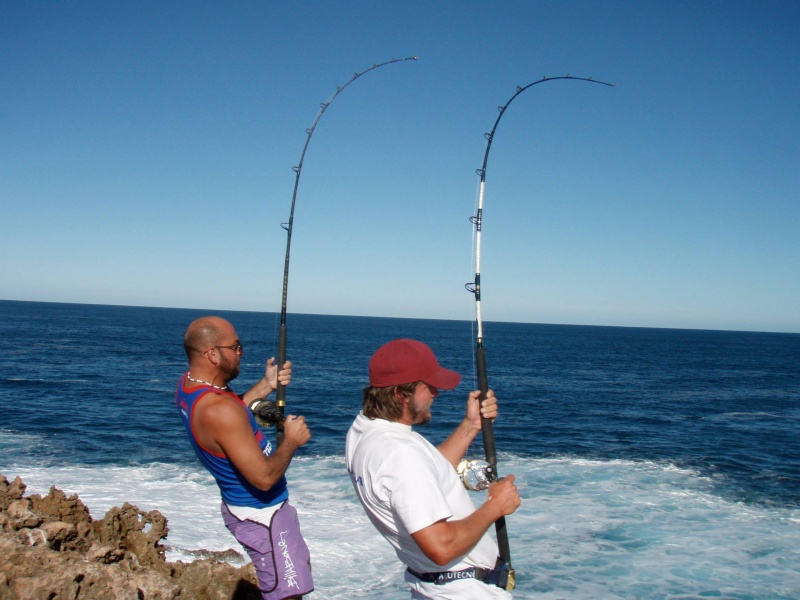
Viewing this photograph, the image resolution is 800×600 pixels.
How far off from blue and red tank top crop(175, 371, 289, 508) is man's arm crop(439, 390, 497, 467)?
34.4 inches

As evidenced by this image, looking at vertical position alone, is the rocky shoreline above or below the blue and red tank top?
below

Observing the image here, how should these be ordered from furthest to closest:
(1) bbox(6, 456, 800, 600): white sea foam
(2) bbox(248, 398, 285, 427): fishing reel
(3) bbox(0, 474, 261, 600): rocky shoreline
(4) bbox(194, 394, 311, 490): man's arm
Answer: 1. (1) bbox(6, 456, 800, 600): white sea foam
2. (3) bbox(0, 474, 261, 600): rocky shoreline
3. (2) bbox(248, 398, 285, 427): fishing reel
4. (4) bbox(194, 394, 311, 490): man's arm

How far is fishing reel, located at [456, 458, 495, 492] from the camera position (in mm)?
3234

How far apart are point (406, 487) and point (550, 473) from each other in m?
13.8

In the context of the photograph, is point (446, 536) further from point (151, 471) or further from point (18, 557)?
point (151, 471)

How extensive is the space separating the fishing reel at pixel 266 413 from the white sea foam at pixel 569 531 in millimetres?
4730

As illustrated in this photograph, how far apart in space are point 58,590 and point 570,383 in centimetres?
3811

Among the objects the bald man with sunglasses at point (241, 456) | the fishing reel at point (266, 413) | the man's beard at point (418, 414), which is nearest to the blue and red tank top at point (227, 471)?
the bald man with sunglasses at point (241, 456)

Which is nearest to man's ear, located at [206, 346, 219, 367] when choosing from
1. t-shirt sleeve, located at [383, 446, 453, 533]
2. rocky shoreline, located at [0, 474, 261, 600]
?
t-shirt sleeve, located at [383, 446, 453, 533]

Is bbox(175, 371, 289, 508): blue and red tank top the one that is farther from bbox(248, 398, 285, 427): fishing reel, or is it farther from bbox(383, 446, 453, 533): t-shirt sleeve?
bbox(383, 446, 453, 533): t-shirt sleeve

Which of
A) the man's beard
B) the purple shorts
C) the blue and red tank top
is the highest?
the man's beard

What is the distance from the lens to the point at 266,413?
3748mm

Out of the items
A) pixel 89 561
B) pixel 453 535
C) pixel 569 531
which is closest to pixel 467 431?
pixel 453 535

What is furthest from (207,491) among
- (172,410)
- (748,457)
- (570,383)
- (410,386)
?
(570,383)
